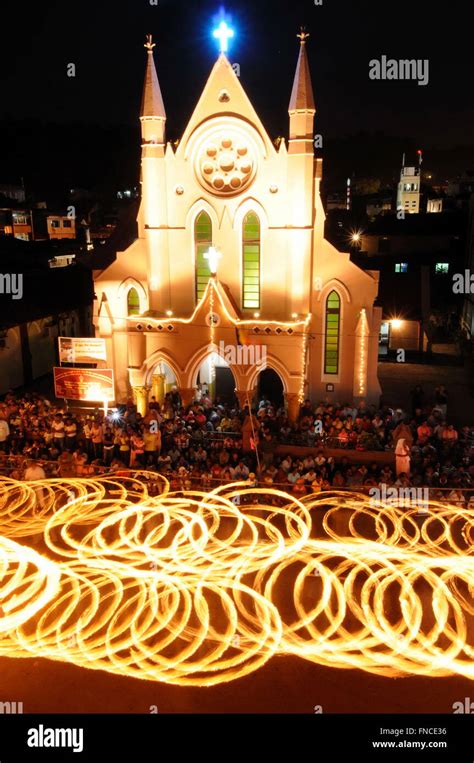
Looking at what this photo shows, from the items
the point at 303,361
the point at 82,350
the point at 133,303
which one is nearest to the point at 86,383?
the point at 82,350

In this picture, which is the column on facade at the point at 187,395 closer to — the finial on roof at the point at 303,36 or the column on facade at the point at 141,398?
the column on facade at the point at 141,398

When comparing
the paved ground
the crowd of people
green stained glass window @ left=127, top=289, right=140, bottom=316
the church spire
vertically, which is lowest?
the paved ground

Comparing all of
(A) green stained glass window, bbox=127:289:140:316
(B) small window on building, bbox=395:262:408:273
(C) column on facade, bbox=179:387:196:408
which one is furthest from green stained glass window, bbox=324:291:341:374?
(B) small window on building, bbox=395:262:408:273

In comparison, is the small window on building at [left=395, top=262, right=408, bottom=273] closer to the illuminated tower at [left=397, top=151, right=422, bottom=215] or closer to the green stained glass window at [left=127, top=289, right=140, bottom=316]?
the green stained glass window at [left=127, top=289, right=140, bottom=316]

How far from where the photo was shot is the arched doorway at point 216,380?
30234 mm

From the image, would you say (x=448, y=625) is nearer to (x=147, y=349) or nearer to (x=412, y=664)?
(x=412, y=664)

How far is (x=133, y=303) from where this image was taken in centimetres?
2989

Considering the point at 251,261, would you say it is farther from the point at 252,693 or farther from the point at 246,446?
the point at 252,693

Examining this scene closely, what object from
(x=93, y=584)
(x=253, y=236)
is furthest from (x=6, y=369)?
(x=93, y=584)

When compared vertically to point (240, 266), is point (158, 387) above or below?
below

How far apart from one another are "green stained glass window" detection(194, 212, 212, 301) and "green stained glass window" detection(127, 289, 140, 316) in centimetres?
329

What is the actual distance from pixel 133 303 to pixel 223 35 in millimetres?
12667

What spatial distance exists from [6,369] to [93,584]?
70.2ft

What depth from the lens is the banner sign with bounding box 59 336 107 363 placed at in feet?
86.3
